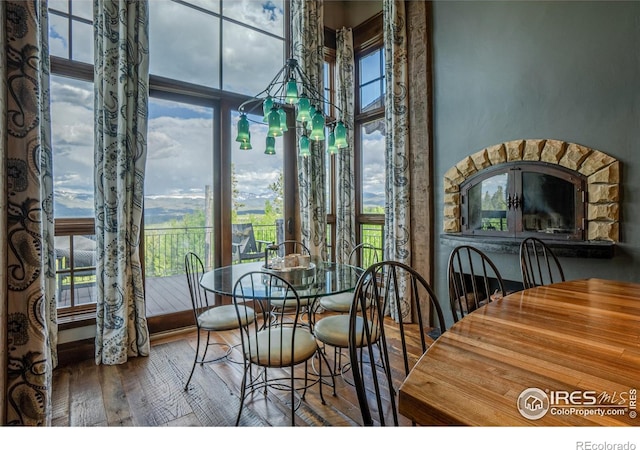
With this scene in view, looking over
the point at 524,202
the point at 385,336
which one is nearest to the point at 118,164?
the point at 385,336

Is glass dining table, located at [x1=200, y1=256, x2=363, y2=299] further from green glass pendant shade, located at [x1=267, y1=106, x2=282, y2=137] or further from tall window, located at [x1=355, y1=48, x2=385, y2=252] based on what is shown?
tall window, located at [x1=355, y1=48, x2=385, y2=252]

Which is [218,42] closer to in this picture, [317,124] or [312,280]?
[317,124]

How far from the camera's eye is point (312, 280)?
215 centimetres

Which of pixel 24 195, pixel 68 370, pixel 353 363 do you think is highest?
pixel 24 195

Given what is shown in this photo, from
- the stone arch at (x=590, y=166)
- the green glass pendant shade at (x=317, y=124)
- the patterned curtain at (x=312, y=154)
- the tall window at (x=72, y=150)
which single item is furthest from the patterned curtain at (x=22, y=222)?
the stone arch at (x=590, y=166)

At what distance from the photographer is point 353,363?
921 millimetres

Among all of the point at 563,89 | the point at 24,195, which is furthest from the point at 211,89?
the point at 563,89

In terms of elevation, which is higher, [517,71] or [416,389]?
[517,71]

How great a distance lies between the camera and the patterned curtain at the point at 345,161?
4.02m

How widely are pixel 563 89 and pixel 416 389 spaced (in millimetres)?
2744

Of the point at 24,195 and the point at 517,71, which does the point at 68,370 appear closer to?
the point at 24,195

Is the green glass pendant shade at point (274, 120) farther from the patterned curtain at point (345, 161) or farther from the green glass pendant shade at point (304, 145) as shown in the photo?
the patterned curtain at point (345, 161)

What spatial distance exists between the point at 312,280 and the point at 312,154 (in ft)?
6.20

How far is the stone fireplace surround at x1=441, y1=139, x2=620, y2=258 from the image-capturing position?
2209 millimetres
